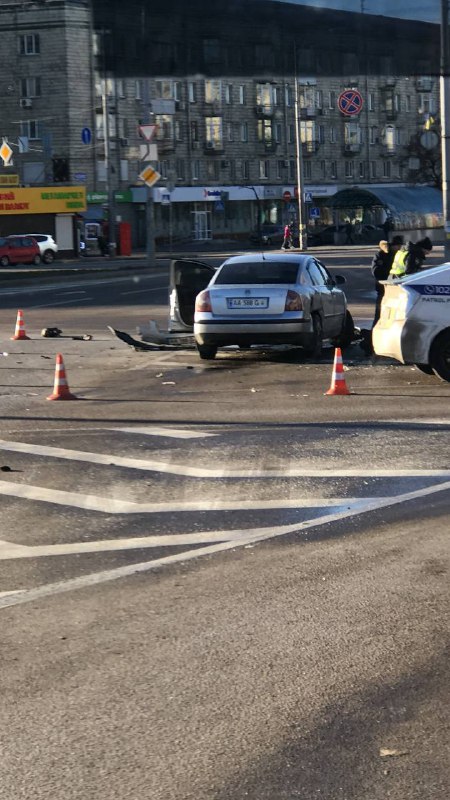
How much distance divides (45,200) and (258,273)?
5530cm

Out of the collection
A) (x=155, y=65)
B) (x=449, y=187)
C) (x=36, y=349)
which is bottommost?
(x=36, y=349)

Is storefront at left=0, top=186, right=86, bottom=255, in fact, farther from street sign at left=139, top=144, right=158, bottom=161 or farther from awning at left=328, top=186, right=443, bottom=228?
awning at left=328, top=186, right=443, bottom=228

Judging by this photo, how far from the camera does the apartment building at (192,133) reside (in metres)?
88.1

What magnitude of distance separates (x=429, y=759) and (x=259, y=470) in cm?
627

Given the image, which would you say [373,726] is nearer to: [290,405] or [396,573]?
[396,573]

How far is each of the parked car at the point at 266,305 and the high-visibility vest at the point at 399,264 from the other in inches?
46.0

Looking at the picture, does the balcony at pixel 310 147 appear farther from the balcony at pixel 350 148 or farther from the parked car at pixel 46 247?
the parked car at pixel 46 247

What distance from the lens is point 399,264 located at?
2133 cm

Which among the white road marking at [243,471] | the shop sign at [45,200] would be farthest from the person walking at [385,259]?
the shop sign at [45,200]

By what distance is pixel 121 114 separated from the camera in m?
95.6

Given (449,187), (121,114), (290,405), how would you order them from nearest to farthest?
(290,405) → (449,187) → (121,114)

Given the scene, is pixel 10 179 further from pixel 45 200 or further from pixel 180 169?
pixel 180 169

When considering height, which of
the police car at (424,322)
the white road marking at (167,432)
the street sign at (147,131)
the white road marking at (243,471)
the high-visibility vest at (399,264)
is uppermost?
the street sign at (147,131)

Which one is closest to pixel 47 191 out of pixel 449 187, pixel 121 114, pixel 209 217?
pixel 121 114
